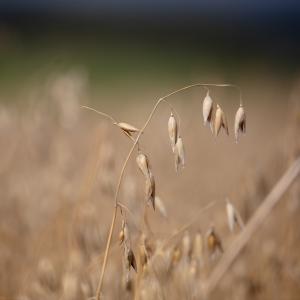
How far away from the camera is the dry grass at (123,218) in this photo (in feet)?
4.14

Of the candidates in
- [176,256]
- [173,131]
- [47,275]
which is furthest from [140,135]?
[47,275]

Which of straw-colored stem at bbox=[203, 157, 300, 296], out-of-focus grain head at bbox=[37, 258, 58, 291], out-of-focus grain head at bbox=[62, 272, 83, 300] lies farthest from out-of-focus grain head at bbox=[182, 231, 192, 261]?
out-of-focus grain head at bbox=[37, 258, 58, 291]

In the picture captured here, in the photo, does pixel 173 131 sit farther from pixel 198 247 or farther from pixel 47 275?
pixel 47 275

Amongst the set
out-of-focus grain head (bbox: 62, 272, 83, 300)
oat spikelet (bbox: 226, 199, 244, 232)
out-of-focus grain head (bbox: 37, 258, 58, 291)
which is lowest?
out-of-focus grain head (bbox: 37, 258, 58, 291)

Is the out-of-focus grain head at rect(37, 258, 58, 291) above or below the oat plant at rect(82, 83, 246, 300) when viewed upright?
below

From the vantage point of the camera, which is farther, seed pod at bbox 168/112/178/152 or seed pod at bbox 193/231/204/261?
seed pod at bbox 193/231/204/261

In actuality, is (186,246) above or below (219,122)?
below

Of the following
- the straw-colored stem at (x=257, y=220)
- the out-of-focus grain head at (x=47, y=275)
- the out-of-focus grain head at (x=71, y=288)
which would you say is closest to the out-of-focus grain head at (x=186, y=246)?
the straw-colored stem at (x=257, y=220)

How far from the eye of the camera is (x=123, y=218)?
1.00 m

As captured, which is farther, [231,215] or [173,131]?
[231,215]

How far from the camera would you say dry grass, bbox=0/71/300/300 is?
Answer: 1.26m

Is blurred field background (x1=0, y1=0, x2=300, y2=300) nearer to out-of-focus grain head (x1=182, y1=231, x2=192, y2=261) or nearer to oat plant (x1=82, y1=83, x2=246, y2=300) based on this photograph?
out-of-focus grain head (x1=182, y1=231, x2=192, y2=261)

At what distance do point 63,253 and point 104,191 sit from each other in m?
0.23

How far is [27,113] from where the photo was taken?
2090 mm
